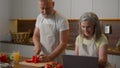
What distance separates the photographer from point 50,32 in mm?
2326

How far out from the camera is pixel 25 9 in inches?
171

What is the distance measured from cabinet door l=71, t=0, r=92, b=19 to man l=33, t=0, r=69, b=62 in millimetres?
1348

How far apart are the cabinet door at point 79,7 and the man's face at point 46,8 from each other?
4.60 ft

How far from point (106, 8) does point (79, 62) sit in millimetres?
1979

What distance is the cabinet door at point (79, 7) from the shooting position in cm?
357

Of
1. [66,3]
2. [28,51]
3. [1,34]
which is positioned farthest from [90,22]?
[1,34]

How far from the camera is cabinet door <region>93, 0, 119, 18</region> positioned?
131 inches

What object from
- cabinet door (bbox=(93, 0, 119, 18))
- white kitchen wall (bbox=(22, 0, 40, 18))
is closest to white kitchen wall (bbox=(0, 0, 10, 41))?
white kitchen wall (bbox=(22, 0, 40, 18))

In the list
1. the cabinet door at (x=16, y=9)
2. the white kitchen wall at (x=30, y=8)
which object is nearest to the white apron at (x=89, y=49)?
the white kitchen wall at (x=30, y=8)

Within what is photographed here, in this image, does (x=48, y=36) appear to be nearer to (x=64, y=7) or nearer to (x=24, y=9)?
(x=64, y=7)

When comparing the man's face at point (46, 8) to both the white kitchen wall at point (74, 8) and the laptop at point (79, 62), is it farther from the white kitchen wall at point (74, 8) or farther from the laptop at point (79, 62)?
the white kitchen wall at point (74, 8)

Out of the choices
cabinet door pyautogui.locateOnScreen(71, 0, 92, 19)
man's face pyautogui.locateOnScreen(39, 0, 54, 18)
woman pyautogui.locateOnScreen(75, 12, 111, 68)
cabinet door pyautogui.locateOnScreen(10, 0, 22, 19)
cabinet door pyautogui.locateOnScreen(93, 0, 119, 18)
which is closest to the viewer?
woman pyautogui.locateOnScreen(75, 12, 111, 68)

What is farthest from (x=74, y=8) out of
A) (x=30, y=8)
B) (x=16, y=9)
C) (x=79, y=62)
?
(x=79, y=62)

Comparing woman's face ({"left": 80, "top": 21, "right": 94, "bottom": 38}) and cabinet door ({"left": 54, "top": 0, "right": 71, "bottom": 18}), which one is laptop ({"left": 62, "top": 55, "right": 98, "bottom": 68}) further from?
cabinet door ({"left": 54, "top": 0, "right": 71, "bottom": 18})
